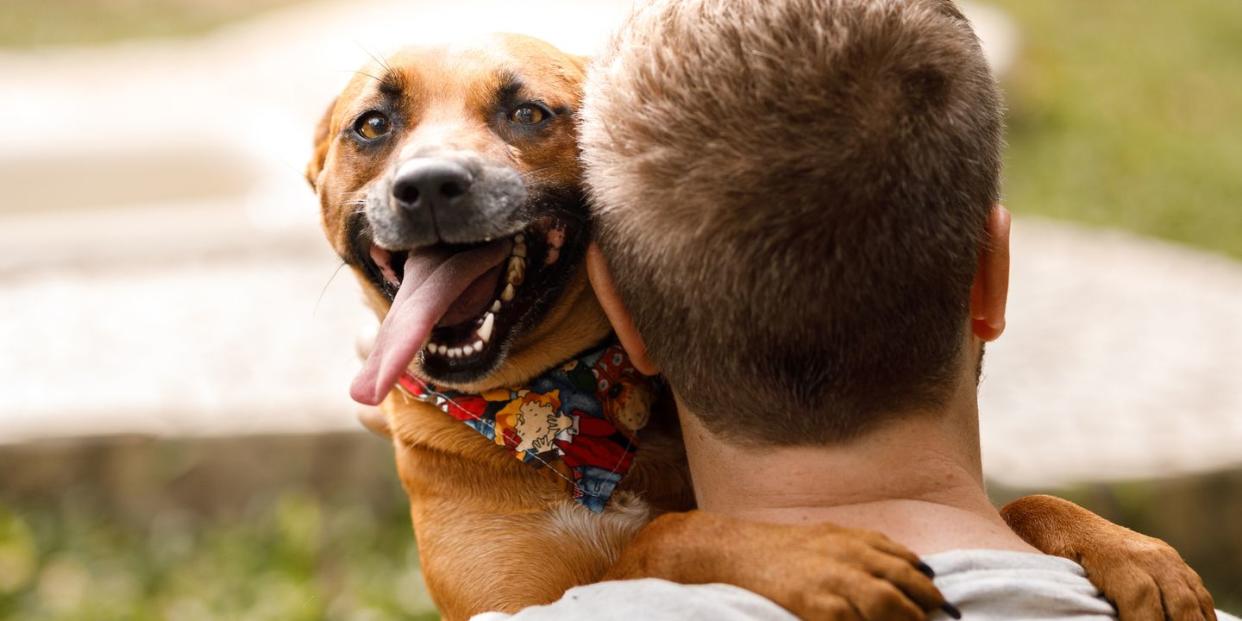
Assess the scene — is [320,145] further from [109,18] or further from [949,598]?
[109,18]

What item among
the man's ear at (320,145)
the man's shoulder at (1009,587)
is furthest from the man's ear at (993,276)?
the man's ear at (320,145)

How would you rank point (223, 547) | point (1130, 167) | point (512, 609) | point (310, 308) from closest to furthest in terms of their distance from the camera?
point (512, 609), point (223, 547), point (310, 308), point (1130, 167)

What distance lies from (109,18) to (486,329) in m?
15.7

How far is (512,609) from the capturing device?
2.30m

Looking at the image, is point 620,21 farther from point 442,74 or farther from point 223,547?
point 223,547

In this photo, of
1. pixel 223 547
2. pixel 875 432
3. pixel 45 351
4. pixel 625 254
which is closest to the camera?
pixel 875 432

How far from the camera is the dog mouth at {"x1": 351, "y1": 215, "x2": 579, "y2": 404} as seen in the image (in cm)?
229

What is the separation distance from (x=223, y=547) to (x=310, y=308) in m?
2.12

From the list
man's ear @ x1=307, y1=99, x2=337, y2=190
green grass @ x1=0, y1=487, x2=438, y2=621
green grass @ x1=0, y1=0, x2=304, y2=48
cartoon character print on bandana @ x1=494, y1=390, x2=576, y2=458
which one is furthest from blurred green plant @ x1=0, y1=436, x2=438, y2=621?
green grass @ x1=0, y1=0, x2=304, y2=48

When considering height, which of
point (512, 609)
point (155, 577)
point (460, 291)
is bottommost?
point (155, 577)

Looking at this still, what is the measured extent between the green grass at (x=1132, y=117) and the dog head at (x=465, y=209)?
25.9 feet

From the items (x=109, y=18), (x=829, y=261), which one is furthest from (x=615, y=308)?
(x=109, y=18)

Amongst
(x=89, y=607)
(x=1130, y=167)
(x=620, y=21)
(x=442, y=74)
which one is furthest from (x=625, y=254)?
(x=1130, y=167)

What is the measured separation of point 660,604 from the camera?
63.4 inches
